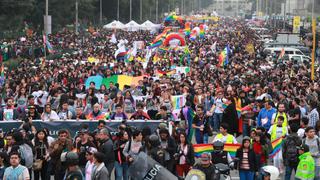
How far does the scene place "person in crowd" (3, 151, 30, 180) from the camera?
10.6 metres

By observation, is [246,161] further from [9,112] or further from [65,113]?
[9,112]

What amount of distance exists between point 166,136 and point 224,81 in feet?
46.2

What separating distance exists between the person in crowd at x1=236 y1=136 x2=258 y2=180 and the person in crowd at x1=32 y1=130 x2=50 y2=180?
2.84 meters

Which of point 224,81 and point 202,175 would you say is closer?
point 202,175

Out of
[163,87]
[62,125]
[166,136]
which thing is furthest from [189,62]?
[166,136]

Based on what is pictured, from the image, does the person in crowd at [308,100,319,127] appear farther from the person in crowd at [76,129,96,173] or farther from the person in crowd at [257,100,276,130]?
the person in crowd at [76,129,96,173]

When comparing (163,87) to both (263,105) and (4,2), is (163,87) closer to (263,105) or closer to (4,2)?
(263,105)

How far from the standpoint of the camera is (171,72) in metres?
29.3

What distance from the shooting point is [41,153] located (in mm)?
12625

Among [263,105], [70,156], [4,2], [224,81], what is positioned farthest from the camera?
[4,2]

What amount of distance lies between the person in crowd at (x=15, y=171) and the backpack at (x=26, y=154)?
1.36 meters

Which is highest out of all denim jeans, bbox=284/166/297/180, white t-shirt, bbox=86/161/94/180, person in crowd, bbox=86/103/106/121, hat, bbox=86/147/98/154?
hat, bbox=86/147/98/154

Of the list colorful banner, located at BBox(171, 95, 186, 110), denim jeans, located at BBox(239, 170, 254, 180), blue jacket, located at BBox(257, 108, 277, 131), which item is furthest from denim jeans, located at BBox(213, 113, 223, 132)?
denim jeans, located at BBox(239, 170, 254, 180)

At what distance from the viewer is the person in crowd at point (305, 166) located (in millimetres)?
12484
